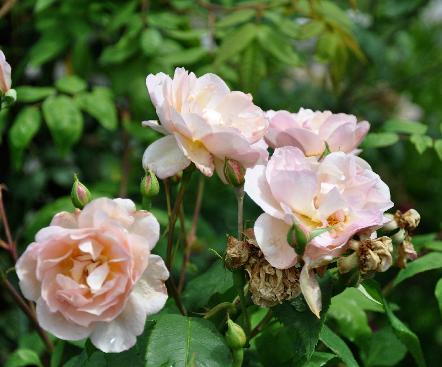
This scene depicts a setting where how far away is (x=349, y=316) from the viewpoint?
99 cm

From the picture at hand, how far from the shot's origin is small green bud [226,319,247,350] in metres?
0.69

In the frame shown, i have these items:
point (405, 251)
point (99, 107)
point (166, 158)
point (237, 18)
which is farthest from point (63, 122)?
point (405, 251)

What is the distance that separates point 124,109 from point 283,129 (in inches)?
34.9

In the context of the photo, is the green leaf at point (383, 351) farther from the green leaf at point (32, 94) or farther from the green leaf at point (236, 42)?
the green leaf at point (32, 94)

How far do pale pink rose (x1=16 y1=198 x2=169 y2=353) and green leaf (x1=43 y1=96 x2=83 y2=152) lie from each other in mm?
669

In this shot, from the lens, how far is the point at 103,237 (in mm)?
629

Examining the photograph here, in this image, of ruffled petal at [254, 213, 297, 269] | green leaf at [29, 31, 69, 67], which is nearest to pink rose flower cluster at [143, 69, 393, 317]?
ruffled petal at [254, 213, 297, 269]

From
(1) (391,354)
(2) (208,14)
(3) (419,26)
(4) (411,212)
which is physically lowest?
(3) (419,26)

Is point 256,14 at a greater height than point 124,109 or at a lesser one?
greater

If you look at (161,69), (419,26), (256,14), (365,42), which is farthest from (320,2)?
(419,26)

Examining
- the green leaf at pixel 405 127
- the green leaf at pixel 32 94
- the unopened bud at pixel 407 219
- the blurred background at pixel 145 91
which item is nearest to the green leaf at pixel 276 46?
the blurred background at pixel 145 91

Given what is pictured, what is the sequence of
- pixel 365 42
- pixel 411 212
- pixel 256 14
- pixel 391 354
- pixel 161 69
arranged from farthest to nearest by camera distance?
pixel 365 42, pixel 161 69, pixel 256 14, pixel 391 354, pixel 411 212

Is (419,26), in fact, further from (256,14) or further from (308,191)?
(308,191)

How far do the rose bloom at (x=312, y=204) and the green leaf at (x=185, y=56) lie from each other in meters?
0.75
